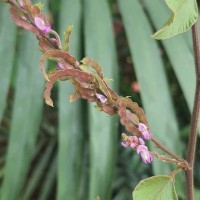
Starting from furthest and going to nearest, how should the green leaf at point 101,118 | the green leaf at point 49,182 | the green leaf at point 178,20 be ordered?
the green leaf at point 49,182 → the green leaf at point 101,118 → the green leaf at point 178,20

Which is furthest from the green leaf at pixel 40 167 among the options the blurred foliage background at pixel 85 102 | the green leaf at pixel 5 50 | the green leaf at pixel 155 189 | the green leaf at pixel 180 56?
the green leaf at pixel 155 189

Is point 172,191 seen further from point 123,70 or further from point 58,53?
point 123,70

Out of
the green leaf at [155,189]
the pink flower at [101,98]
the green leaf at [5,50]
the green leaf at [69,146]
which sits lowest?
the green leaf at [155,189]

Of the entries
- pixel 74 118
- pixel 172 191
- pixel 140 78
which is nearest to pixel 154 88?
pixel 140 78

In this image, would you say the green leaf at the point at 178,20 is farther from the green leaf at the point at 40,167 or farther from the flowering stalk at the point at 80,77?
the green leaf at the point at 40,167

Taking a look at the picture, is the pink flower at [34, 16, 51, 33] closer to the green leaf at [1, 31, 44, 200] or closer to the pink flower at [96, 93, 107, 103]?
the pink flower at [96, 93, 107, 103]
